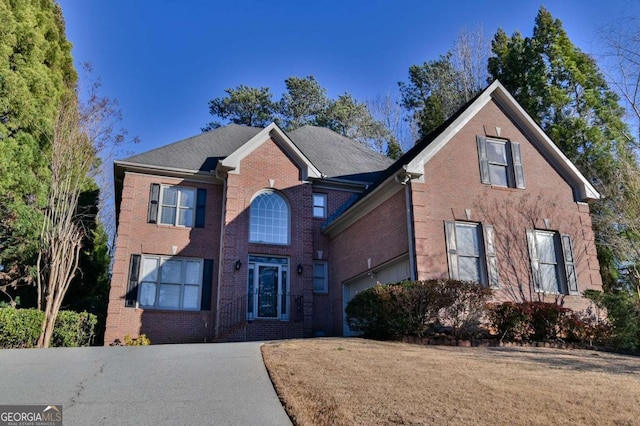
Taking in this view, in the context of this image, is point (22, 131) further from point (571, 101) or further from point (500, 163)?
point (571, 101)

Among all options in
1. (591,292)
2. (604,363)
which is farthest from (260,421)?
(591,292)

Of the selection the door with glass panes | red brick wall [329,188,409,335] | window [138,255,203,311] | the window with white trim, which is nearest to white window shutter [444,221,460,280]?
red brick wall [329,188,409,335]

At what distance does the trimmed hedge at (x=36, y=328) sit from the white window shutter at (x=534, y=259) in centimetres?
1320

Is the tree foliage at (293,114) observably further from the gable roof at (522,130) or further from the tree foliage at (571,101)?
the gable roof at (522,130)

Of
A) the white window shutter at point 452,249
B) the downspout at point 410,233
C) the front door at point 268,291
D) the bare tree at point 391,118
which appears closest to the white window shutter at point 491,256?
the white window shutter at point 452,249

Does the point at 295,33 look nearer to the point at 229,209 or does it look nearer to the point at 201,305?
the point at 229,209

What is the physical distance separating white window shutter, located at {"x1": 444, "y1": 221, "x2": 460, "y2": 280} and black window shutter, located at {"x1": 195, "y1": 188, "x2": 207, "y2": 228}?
8.85 meters

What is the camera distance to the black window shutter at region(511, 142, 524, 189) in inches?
626

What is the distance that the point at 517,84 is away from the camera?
30.1 meters

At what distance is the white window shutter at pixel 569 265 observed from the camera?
15180 millimetres

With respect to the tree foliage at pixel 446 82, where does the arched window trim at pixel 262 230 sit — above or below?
below

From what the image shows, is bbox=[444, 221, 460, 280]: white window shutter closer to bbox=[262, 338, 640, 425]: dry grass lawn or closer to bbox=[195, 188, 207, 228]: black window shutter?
bbox=[262, 338, 640, 425]: dry grass lawn

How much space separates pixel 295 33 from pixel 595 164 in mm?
16248

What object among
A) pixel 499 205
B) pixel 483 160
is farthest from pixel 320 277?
pixel 483 160
